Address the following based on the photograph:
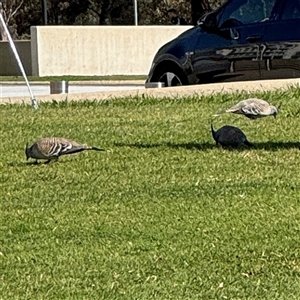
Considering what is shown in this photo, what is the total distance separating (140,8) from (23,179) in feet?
161

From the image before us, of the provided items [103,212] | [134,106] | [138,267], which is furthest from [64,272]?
[134,106]

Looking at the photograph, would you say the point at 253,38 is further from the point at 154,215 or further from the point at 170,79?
the point at 154,215

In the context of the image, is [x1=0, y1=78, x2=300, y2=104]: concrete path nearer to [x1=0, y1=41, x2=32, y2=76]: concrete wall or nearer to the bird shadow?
the bird shadow

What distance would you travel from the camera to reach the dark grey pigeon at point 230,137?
26.8 ft

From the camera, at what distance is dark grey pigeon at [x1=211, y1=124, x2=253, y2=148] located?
817 centimetres

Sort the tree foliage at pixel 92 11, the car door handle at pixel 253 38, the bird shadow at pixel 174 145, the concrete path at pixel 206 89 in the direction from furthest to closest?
1. the tree foliage at pixel 92 11
2. the car door handle at pixel 253 38
3. the concrete path at pixel 206 89
4. the bird shadow at pixel 174 145

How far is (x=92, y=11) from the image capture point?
57.0 metres

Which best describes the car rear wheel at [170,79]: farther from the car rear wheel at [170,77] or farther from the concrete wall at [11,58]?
the concrete wall at [11,58]

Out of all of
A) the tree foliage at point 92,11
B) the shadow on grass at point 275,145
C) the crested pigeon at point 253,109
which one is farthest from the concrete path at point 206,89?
the tree foliage at point 92,11

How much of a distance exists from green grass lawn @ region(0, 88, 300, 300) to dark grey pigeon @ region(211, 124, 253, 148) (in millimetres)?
85

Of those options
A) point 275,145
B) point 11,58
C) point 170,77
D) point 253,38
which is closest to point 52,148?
point 275,145

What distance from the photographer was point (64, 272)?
5172 mm

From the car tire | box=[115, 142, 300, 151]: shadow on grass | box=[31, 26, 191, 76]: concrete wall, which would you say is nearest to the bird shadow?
box=[115, 142, 300, 151]: shadow on grass

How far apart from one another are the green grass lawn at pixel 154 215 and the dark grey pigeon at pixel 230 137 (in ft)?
0.28
